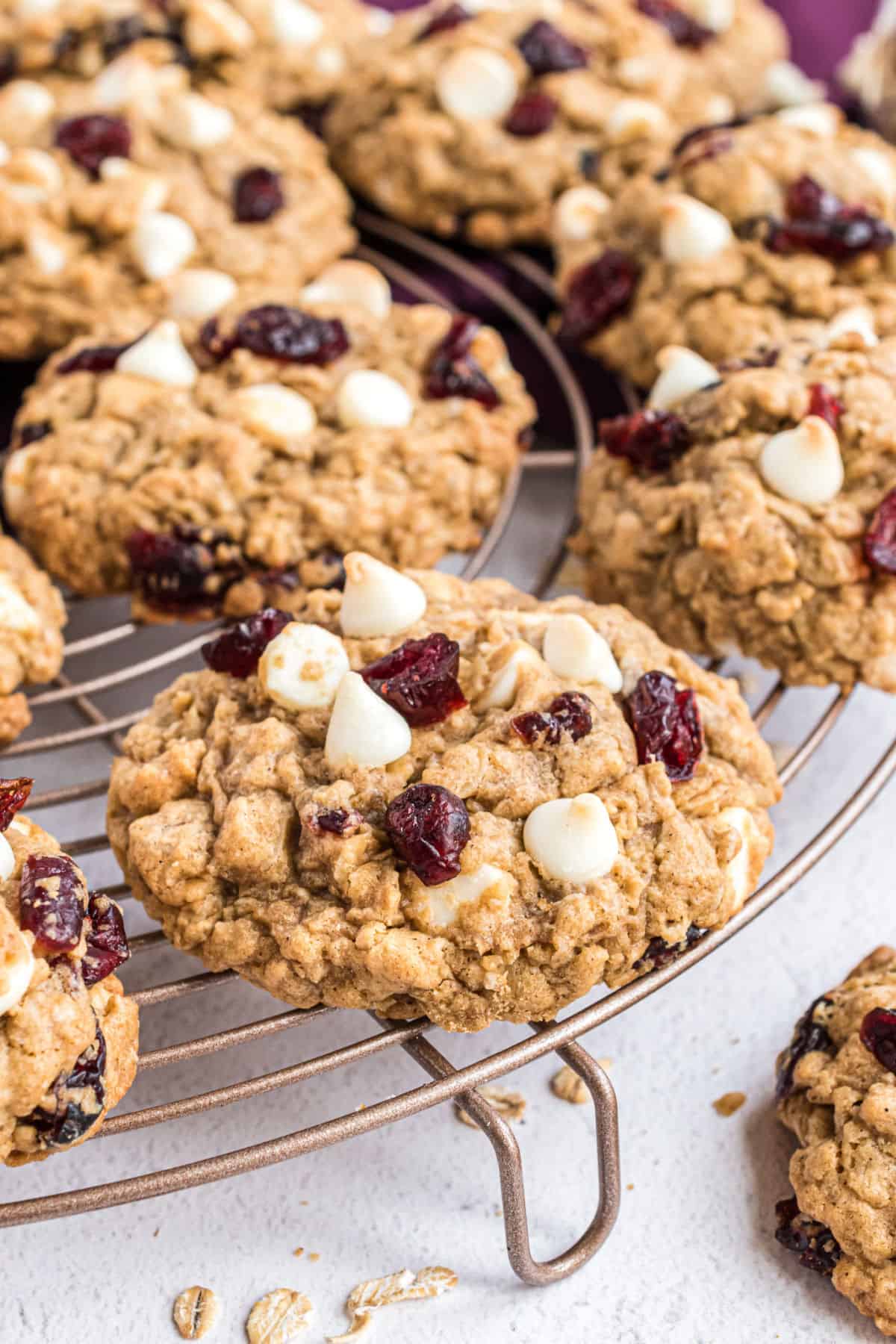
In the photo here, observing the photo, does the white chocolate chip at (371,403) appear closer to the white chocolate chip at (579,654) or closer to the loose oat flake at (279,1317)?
the white chocolate chip at (579,654)

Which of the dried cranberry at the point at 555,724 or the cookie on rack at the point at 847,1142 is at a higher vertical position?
the dried cranberry at the point at 555,724

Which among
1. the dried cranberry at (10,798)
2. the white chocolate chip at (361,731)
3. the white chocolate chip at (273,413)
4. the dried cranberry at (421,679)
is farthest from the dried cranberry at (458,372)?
the dried cranberry at (10,798)

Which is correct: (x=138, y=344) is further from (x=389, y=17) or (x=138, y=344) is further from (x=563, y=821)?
(x=389, y=17)

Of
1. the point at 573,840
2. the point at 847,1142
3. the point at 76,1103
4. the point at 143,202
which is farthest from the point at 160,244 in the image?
the point at 847,1142

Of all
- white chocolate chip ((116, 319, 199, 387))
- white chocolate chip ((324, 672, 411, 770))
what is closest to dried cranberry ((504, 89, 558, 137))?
white chocolate chip ((116, 319, 199, 387))

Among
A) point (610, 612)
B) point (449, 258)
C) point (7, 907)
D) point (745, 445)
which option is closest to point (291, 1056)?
point (7, 907)

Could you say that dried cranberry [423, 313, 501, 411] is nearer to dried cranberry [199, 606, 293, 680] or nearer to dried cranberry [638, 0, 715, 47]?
dried cranberry [199, 606, 293, 680]

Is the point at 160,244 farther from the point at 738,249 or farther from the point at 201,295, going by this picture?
the point at 738,249
